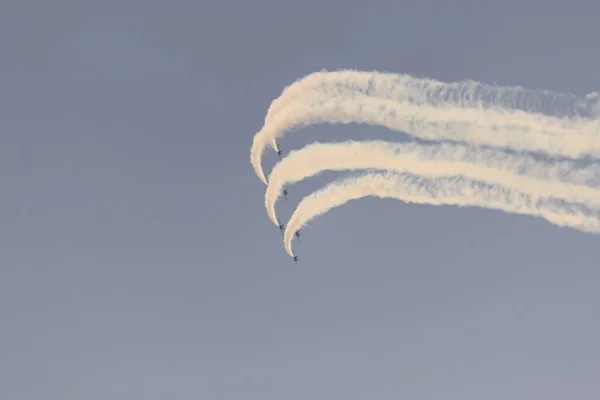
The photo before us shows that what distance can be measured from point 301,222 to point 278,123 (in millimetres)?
10057

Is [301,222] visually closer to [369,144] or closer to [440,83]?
[369,144]

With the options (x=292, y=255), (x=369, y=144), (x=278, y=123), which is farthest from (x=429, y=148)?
(x=292, y=255)

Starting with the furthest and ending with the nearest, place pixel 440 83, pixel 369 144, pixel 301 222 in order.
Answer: pixel 301 222
pixel 369 144
pixel 440 83

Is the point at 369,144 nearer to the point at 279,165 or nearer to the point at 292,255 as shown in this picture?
the point at 279,165

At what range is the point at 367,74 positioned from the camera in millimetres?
79125

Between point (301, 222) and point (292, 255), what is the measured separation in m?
4.96

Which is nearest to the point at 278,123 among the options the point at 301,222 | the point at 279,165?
the point at 279,165

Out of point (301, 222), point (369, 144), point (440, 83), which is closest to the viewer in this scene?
point (440, 83)

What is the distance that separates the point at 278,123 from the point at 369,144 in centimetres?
714

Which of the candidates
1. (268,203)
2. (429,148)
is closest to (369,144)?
(429,148)

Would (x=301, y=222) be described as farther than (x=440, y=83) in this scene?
Yes

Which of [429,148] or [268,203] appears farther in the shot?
[268,203]

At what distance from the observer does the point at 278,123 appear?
81812mm

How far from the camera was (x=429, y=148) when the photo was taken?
80062 millimetres
